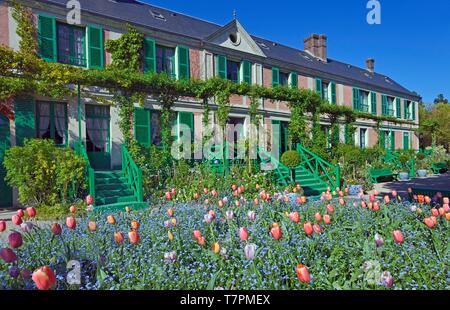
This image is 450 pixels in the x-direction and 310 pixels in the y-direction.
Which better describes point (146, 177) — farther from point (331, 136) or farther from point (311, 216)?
point (331, 136)

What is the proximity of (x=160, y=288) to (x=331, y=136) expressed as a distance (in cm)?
1321

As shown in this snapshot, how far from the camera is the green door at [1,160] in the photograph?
7.38m

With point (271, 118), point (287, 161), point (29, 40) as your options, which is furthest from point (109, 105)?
point (271, 118)

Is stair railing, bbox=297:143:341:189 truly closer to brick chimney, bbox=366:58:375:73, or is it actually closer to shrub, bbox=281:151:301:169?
shrub, bbox=281:151:301:169

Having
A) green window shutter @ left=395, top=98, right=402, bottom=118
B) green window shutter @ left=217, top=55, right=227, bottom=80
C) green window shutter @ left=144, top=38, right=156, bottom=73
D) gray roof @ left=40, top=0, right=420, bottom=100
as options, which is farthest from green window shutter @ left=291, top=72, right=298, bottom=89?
green window shutter @ left=395, top=98, right=402, bottom=118

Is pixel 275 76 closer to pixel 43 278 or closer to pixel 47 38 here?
pixel 47 38

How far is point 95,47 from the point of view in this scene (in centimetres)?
935

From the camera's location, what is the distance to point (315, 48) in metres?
20.0

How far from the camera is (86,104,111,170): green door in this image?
9.11 metres

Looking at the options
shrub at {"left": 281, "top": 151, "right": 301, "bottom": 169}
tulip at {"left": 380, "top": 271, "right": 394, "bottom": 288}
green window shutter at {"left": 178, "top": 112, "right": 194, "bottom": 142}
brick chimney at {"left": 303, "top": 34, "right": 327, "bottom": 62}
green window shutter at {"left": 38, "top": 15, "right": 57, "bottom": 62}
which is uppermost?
brick chimney at {"left": 303, "top": 34, "right": 327, "bottom": 62}

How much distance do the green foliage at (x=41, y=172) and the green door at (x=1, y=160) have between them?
3.95 feet

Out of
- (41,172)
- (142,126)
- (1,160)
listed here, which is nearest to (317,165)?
(142,126)

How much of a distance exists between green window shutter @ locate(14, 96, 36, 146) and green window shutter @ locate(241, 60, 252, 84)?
27.2ft

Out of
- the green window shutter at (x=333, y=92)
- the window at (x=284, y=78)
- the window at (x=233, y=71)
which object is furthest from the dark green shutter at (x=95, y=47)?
the green window shutter at (x=333, y=92)
